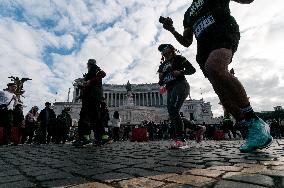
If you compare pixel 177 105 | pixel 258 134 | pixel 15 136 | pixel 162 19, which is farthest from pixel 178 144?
pixel 15 136

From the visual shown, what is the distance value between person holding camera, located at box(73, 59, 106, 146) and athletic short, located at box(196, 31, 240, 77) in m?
3.35

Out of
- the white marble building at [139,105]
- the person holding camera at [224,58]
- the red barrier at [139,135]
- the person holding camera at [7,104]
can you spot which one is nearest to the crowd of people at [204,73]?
the person holding camera at [224,58]

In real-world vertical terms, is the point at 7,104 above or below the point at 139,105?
below

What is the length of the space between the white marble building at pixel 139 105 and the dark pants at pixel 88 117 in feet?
154

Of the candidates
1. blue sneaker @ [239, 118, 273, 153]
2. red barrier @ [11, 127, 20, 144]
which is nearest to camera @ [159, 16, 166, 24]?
blue sneaker @ [239, 118, 273, 153]

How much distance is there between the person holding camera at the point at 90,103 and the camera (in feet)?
19.7

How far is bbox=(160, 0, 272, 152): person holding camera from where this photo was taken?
288 cm

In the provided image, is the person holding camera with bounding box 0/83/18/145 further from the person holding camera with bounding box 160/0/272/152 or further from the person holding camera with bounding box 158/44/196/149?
the person holding camera with bounding box 160/0/272/152

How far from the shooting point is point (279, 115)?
161 ft

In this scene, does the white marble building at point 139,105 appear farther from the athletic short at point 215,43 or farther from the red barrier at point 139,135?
the athletic short at point 215,43

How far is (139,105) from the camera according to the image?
246 ft

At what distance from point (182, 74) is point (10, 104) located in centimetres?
580

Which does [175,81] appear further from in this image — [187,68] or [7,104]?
[7,104]

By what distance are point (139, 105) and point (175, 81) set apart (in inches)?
2760
